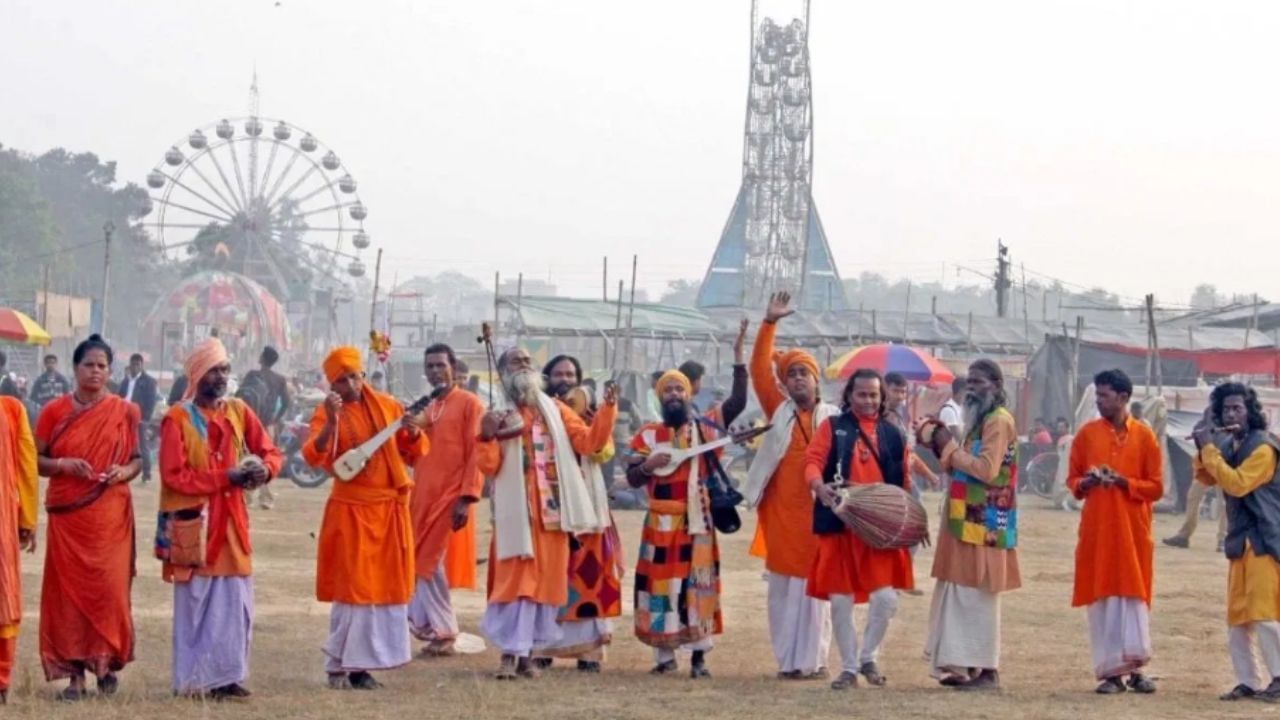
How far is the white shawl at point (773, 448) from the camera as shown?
9.24m

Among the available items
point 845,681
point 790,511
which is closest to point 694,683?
point 845,681

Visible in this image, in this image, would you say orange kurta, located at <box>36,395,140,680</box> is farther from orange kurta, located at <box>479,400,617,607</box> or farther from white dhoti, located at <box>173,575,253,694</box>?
orange kurta, located at <box>479,400,617,607</box>

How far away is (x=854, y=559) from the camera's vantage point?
342 inches

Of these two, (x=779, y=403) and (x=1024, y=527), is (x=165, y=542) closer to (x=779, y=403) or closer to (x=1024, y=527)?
(x=779, y=403)

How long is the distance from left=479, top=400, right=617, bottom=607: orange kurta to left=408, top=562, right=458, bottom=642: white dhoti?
89cm

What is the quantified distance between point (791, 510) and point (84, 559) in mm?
3331

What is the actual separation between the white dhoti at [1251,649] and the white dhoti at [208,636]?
4.50 m

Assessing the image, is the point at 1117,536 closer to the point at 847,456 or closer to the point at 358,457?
the point at 847,456

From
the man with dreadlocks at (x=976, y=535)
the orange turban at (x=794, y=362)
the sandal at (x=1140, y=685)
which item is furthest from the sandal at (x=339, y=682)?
the sandal at (x=1140, y=685)

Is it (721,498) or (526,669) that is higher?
(721,498)

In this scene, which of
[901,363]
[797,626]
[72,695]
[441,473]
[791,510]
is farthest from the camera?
[901,363]

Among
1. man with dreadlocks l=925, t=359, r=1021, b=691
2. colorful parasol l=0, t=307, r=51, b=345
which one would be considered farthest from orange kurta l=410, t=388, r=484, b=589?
colorful parasol l=0, t=307, r=51, b=345

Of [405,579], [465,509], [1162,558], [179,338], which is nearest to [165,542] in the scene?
[405,579]

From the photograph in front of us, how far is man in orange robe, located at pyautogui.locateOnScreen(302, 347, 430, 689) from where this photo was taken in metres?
8.41
